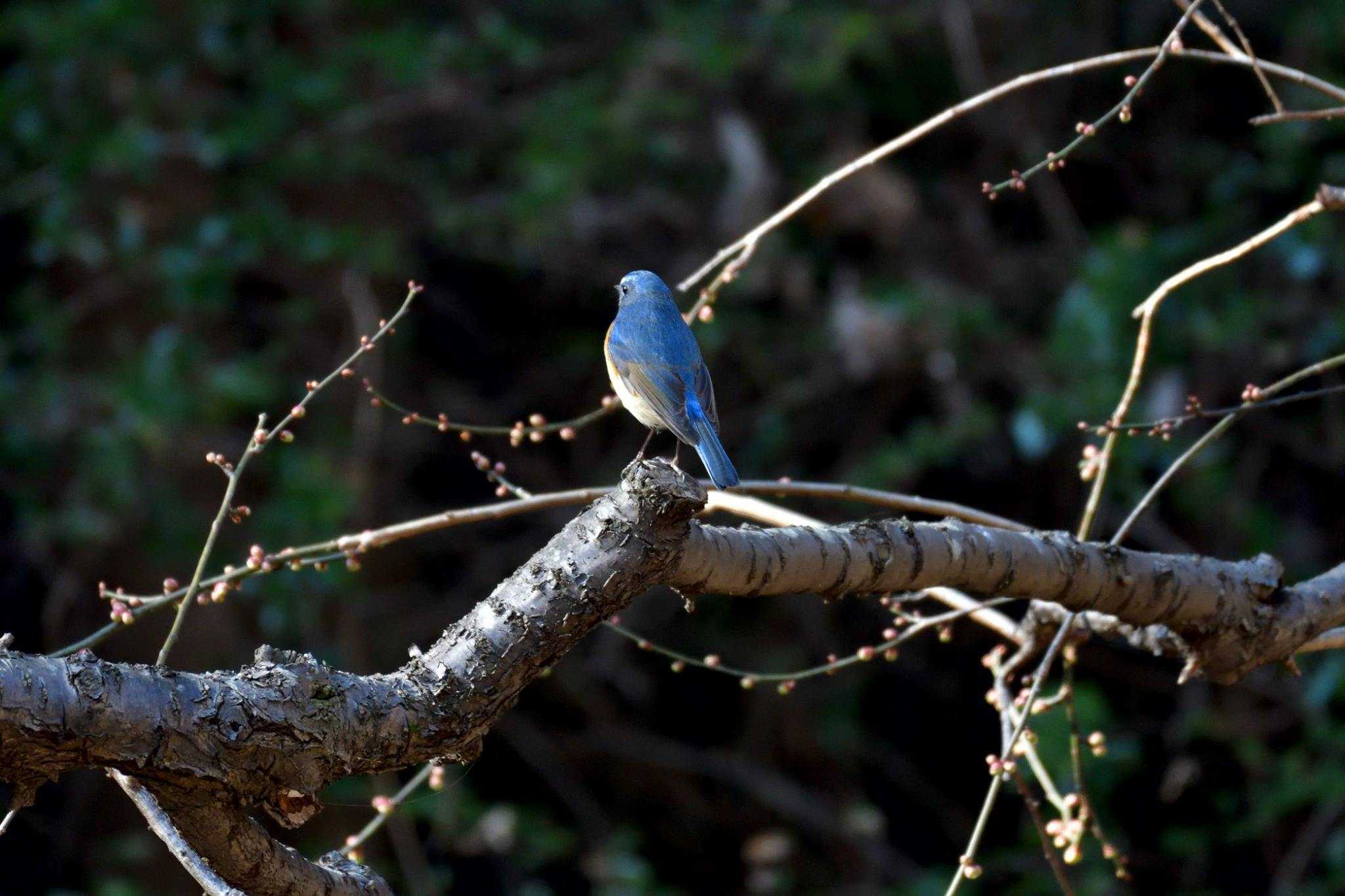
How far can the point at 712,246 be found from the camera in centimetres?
534

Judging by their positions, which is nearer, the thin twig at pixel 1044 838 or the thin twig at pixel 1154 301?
the thin twig at pixel 1154 301

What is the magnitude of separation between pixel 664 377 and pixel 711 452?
12.4 inches

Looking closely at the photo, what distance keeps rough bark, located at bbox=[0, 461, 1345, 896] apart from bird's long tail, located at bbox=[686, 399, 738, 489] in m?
0.39

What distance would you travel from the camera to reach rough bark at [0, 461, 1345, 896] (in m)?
1.35

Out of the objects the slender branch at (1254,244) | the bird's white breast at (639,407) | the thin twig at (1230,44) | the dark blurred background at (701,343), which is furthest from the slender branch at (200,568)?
the dark blurred background at (701,343)

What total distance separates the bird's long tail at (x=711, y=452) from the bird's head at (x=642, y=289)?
522mm

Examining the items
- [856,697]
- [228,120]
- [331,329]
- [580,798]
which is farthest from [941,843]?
[228,120]

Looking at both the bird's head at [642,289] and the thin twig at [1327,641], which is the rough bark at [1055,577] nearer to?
the thin twig at [1327,641]

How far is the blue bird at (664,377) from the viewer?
262 cm

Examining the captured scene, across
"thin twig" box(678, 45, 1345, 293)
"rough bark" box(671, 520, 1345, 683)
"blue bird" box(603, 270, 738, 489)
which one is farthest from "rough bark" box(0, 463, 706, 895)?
"blue bird" box(603, 270, 738, 489)


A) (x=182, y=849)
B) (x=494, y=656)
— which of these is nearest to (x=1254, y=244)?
(x=494, y=656)

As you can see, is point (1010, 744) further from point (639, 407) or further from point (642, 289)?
point (642, 289)

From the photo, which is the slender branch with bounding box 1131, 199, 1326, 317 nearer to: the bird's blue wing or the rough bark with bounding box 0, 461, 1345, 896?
the rough bark with bounding box 0, 461, 1345, 896

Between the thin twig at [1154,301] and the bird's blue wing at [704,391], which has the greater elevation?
the bird's blue wing at [704,391]
